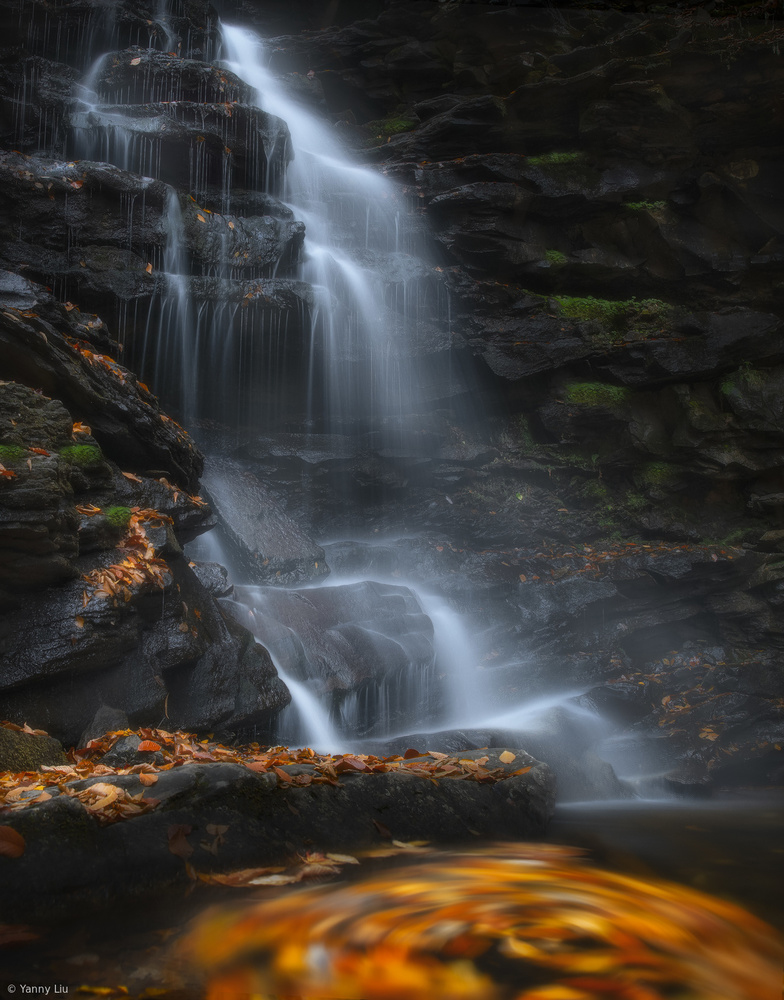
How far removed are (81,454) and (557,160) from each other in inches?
421

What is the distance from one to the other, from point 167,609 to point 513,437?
8.19m

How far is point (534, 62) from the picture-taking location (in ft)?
43.1

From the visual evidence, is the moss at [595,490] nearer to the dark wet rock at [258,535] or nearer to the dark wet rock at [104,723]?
the dark wet rock at [258,535]

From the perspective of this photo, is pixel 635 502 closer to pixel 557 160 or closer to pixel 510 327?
pixel 510 327

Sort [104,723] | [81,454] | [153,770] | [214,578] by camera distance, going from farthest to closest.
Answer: [214,578], [81,454], [104,723], [153,770]

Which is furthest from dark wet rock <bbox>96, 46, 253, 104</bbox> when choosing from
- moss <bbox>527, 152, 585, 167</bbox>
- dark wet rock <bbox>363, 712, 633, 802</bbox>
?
dark wet rock <bbox>363, 712, 633, 802</bbox>

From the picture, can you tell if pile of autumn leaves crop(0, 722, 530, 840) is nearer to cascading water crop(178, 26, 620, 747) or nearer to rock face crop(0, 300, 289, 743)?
rock face crop(0, 300, 289, 743)

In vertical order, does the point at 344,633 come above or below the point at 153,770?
above

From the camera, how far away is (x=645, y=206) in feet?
39.0

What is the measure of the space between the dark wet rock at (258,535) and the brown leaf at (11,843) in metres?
6.68

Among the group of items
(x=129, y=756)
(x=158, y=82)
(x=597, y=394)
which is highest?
(x=158, y=82)

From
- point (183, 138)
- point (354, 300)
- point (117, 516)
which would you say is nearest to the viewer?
point (117, 516)

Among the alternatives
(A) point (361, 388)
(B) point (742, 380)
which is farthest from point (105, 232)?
(B) point (742, 380)

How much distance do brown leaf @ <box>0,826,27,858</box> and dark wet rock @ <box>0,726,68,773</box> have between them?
1.73 meters
